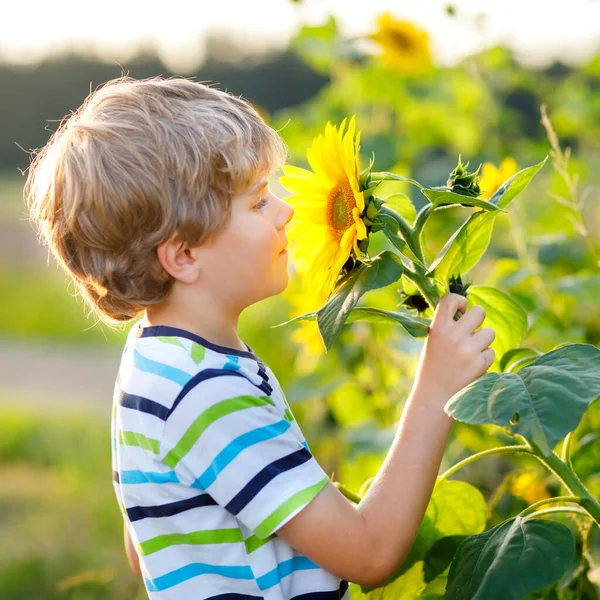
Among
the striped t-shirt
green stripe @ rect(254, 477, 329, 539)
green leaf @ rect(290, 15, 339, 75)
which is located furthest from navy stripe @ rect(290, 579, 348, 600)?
green leaf @ rect(290, 15, 339, 75)

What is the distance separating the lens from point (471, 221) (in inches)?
29.7

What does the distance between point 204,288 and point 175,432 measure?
0.15 metres

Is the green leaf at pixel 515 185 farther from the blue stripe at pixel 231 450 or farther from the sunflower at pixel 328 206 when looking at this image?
the blue stripe at pixel 231 450

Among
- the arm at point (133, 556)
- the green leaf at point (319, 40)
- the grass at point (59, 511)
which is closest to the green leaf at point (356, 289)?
the arm at point (133, 556)

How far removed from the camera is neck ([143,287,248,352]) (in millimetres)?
870

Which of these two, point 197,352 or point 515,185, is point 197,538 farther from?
point 515,185

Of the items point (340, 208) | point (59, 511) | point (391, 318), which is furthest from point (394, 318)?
point (59, 511)

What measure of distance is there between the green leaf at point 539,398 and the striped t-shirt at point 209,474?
7.2 inches

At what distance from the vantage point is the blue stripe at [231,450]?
77cm

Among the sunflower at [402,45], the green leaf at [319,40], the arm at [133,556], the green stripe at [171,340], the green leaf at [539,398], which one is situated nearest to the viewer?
the green leaf at [539,398]

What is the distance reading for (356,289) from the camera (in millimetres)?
743

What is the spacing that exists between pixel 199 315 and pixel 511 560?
1.17ft

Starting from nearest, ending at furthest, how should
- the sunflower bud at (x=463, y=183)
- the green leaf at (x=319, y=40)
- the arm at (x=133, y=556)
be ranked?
the sunflower bud at (x=463, y=183)
the arm at (x=133, y=556)
the green leaf at (x=319, y=40)

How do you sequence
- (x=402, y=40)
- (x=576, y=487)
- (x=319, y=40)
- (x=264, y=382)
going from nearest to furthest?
(x=576, y=487) < (x=264, y=382) < (x=319, y=40) < (x=402, y=40)
